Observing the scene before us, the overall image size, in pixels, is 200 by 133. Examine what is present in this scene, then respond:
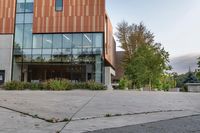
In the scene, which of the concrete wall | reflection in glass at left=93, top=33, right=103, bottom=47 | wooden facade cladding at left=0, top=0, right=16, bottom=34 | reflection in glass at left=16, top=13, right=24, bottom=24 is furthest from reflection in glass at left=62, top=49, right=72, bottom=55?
wooden facade cladding at left=0, top=0, right=16, bottom=34

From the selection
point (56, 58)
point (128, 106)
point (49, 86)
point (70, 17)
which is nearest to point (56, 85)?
point (49, 86)

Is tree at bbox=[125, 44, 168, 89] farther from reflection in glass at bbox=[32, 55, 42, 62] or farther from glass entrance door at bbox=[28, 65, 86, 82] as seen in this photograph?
reflection in glass at bbox=[32, 55, 42, 62]

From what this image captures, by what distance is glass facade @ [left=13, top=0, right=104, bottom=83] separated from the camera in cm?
4188

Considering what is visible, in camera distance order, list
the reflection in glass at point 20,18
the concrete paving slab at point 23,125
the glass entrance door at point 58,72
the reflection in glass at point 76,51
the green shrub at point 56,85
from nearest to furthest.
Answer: the concrete paving slab at point 23,125, the green shrub at point 56,85, the reflection in glass at point 76,51, the reflection in glass at point 20,18, the glass entrance door at point 58,72

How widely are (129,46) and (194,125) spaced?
2107 inches

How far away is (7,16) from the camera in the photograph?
44.4 metres

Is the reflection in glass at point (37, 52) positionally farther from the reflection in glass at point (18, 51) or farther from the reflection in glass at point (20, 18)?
the reflection in glass at point (20, 18)

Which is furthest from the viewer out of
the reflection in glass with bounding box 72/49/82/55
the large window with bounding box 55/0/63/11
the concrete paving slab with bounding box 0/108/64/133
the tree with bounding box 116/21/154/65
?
the tree with bounding box 116/21/154/65

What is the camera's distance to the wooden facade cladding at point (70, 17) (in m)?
42.3

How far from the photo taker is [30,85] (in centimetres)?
2661

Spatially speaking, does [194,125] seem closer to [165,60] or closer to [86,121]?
[86,121]

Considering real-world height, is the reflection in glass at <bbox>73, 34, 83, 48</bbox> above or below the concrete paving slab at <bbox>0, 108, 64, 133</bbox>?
above

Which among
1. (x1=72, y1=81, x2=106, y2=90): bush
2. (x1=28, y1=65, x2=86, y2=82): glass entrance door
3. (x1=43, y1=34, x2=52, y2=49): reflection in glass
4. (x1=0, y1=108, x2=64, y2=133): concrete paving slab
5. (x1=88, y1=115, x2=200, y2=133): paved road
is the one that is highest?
(x1=43, y1=34, x2=52, y2=49): reflection in glass

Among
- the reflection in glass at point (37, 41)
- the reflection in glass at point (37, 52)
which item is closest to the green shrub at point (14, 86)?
the reflection in glass at point (37, 52)
